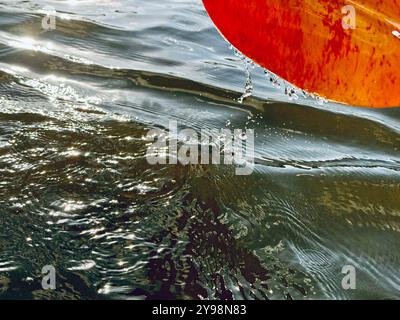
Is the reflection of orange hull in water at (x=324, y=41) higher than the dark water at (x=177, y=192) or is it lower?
higher

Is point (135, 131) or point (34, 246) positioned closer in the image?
point (34, 246)

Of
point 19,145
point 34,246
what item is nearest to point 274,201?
point 34,246

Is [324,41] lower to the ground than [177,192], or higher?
higher

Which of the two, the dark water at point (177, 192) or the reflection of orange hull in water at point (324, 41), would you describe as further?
the reflection of orange hull in water at point (324, 41)

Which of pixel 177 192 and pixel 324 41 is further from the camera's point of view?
pixel 324 41

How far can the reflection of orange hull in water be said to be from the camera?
2.82m

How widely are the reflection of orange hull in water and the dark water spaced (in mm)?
518

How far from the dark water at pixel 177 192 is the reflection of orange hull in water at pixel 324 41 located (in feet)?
1.70

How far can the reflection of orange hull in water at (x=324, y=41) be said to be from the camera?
9.25ft

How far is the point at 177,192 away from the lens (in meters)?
2.57

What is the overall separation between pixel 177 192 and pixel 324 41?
1204 millimetres
